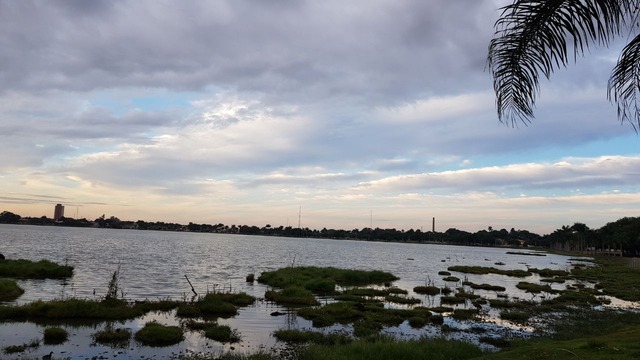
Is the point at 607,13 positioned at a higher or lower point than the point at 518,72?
higher

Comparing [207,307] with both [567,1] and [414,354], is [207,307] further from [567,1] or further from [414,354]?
[567,1]

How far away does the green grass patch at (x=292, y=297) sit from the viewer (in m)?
41.0

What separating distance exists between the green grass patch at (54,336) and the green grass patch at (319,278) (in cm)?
2946

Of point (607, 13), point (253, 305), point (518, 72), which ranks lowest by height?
point (253, 305)

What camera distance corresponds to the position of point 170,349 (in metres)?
23.6

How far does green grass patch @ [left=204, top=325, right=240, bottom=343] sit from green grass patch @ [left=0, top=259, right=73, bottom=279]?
35255 mm

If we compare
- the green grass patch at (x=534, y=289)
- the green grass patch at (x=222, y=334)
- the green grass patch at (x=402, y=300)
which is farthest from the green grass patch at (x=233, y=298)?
the green grass patch at (x=534, y=289)

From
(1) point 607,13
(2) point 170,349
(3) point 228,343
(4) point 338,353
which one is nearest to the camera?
(1) point 607,13

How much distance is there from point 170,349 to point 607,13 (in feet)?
77.7

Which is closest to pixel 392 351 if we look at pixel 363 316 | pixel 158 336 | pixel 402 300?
pixel 158 336

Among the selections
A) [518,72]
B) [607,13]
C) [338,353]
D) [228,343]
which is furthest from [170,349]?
[607,13]

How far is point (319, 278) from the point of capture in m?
56.5

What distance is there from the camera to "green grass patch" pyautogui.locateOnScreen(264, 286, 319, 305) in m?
41.0

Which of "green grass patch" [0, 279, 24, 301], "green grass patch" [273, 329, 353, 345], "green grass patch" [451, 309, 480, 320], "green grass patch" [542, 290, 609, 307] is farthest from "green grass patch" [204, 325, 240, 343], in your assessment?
"green grass patch" [542, 290, 609, 307]
